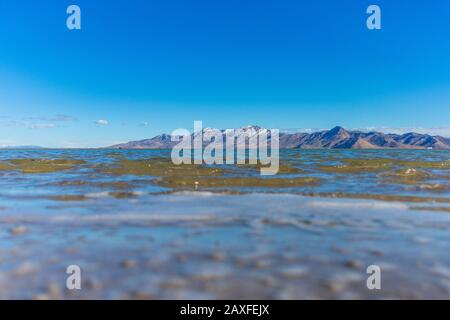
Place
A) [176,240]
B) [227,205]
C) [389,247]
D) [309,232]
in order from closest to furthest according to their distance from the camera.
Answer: [389,247] → [176,240] → [309,232] → [227,205]

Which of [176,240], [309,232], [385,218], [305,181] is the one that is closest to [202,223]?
[176,240]

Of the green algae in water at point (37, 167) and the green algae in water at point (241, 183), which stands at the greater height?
the green algae in water at point (37, 167)

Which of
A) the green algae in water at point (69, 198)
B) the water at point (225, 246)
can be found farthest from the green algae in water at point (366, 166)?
the green algae in water at point (69, 198)

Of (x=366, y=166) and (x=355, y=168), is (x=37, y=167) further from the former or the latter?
(x=366, y=166)

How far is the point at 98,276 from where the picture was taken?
580 centimetres

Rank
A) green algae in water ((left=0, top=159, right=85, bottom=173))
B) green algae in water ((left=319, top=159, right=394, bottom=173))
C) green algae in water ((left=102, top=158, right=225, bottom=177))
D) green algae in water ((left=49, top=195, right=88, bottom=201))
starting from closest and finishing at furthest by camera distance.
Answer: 1. green algae in water ((left=49, top=195, right=88, bottom=201))
2. green algae in water ((left=102, top=158, right=225, bottom=177))
3. green algae in water ((left=319, top=159, right=394, bottom=173))
4. green algae in water ((left=0, top=159, right=85, bottom=173))

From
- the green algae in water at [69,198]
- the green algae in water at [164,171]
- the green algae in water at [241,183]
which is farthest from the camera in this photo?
the green algae in water at [164,171]

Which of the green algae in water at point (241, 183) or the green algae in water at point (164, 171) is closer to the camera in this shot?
the green algae in water at point (241, 183)

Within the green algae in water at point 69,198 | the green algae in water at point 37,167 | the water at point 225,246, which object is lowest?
the water at point 225,246

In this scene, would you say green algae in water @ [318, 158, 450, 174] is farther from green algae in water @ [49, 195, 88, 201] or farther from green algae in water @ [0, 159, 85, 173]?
green algae in water @ [0, 159, 85, 173]

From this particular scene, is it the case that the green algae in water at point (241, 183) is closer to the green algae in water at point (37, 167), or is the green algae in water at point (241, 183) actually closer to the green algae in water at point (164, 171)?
the green algae in water at point (164, 171)

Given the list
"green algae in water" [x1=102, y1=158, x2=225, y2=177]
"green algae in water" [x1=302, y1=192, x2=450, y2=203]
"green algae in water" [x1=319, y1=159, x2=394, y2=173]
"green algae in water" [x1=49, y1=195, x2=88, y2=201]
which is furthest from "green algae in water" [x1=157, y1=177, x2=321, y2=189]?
"green algae in water" [x1=319, y1=159, x2=394, y2=173]
